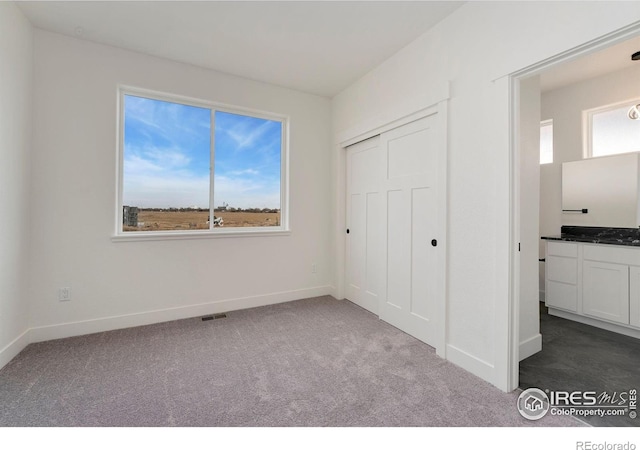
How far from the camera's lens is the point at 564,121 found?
11.9 feet

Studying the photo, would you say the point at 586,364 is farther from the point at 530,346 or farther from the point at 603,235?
the point at 603,235

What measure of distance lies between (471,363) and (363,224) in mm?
1835

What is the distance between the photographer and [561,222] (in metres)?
3.59

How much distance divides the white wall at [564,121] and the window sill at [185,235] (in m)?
3.42

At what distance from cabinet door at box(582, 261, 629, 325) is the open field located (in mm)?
3496

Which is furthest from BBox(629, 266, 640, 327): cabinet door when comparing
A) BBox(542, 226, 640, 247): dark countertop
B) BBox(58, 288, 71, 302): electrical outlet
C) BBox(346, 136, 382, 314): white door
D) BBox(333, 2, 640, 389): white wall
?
BBox(58, 288, 71, 302): electrical outlet

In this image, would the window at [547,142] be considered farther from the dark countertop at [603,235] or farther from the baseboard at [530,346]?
the baseboard at [530,346]

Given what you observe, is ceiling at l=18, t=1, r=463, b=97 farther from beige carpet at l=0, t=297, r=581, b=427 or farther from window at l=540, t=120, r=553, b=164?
beige carpet at l=0, t=297, r=581, b=427

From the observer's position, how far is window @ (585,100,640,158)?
123 inches

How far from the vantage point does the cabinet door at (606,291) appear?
2697mm

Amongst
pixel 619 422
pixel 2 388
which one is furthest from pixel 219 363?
pixel 619 422

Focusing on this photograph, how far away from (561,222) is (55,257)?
5.53 metres

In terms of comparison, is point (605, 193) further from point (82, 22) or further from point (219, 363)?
point (82, 22)

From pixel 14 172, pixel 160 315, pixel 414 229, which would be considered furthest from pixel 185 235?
pixel 414 229
